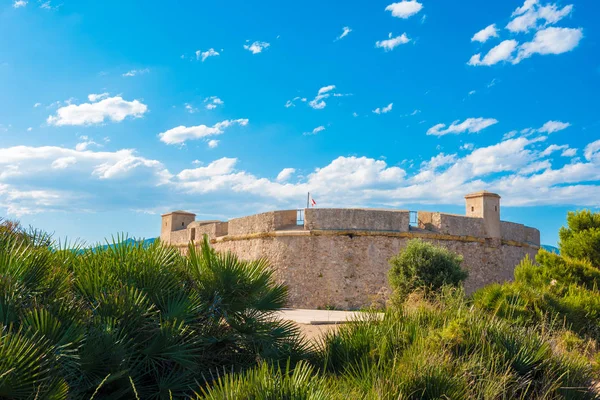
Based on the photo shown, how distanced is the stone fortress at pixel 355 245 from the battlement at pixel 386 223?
3 centimetres

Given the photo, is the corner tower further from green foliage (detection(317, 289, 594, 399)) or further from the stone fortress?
green foliage (detection(317, 289, 594, 399))

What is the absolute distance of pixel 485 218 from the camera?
696 inches

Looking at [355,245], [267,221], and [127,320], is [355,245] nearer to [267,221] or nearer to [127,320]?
[267,221]

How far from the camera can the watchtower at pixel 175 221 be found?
23.2 m

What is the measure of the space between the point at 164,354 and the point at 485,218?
15.3 metres

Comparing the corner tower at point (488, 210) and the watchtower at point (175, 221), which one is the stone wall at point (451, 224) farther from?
the watchtower at point (175, 221)

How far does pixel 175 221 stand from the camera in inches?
917

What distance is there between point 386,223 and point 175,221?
1083cm

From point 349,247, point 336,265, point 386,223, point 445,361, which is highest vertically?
point 386,223

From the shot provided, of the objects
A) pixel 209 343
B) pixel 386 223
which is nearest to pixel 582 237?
pixel 386 223

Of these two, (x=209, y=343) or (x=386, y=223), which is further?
(x=386, y=223)

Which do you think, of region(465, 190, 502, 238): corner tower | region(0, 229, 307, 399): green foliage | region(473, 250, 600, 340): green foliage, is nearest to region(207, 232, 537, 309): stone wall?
region(465, 190, 502, 238): corner tower

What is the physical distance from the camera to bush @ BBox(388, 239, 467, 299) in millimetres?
12672

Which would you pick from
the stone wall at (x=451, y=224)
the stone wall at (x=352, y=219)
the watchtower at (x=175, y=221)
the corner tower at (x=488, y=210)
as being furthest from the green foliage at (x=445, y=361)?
the watchtower at (x=175, y=221)
